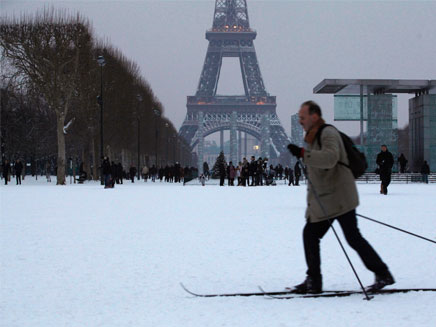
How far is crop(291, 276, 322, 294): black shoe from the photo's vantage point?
18.0ft

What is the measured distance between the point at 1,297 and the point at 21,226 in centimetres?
619

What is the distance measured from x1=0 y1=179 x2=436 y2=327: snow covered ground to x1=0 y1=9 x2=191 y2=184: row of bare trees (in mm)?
24689

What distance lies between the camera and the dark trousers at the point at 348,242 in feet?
17.5

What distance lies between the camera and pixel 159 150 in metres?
76.1

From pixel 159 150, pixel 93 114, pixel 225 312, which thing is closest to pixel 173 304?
pixel 225 312

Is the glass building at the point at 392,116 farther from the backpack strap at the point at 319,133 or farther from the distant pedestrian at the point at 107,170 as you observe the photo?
the backpack strap at the point at 319,133

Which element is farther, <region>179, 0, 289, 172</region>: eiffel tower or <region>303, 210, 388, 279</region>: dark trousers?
<region>179, 0, 289, 172</region>: eiffel tower

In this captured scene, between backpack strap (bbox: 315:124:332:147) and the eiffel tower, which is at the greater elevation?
the eiffel tower

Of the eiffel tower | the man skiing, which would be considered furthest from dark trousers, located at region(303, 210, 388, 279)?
the eiffel tower

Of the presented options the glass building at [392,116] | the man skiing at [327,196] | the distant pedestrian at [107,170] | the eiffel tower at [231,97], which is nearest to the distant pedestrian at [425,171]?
the glass building at [392,116]

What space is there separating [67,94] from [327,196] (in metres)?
32.0

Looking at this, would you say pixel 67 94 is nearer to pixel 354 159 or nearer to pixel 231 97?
pixel 354 159

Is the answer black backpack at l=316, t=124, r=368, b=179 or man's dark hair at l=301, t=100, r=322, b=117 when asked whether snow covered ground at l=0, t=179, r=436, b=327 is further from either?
man's dark hair at l=301, t=100, r=322, b=117

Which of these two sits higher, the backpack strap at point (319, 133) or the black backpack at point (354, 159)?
the backpack strap at point (319, 133)
